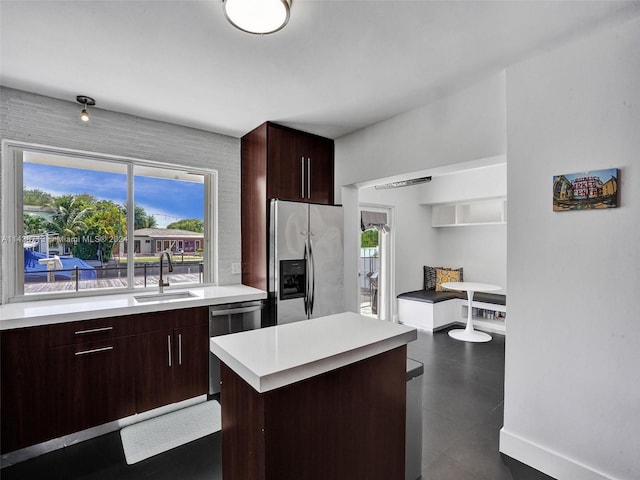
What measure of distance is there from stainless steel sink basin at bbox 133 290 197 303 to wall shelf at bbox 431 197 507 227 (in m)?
4.48

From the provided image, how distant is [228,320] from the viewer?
2846 millimetres

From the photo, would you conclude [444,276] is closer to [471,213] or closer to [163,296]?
[471,213]

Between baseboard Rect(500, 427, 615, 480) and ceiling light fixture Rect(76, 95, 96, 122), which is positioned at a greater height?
ceiling light fixture Rect(76, 95, 96, 122)

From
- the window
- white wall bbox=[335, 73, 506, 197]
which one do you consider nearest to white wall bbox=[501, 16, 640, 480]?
white wall bbox=[335, 73, 506, 197]

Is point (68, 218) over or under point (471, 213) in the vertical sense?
under

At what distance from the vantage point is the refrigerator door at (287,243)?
3033 mm

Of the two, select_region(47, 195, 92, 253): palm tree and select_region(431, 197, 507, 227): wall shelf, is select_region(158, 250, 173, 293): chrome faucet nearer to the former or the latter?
select_region(47, 195, 92, 253): palm tree

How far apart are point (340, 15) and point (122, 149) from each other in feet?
7.75

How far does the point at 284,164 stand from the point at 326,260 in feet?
3.66

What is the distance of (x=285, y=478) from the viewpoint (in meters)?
1.10

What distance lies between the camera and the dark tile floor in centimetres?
191

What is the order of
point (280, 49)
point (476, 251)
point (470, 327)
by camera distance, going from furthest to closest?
1. point (476, 251)
2. point (470, 327)
3. point (280, 49)

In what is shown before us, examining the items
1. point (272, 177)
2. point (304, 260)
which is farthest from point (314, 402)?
point (272, 177)

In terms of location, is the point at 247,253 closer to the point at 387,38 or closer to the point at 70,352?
the point at 70,352
